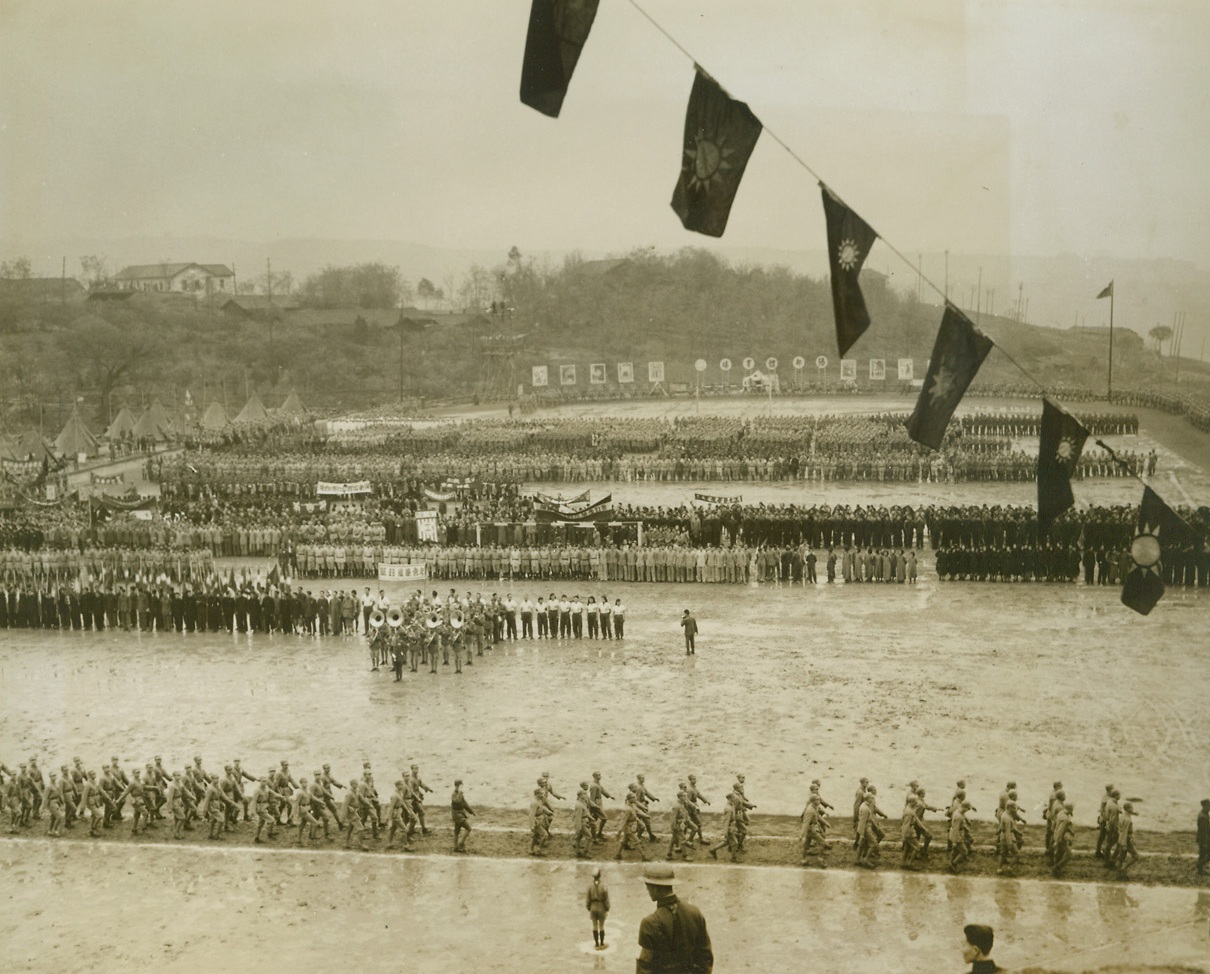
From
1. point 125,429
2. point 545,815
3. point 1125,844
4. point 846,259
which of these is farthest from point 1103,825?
point 125,429

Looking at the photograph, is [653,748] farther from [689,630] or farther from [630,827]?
[689,630]

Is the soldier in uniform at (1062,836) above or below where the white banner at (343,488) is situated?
below

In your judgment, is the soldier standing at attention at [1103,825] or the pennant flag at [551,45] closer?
the pennant flag at [551,45]

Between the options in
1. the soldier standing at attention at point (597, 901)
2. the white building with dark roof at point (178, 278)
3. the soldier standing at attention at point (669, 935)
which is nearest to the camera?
the soldier standing at attention at point (669, 935)

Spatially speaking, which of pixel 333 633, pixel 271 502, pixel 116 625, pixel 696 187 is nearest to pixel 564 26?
pixel 696 187

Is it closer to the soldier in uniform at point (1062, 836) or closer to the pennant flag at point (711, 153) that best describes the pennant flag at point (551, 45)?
the pennant flag at point (711, 153)

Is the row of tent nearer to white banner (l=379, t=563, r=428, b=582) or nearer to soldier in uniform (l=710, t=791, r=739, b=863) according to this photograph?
white banner (l=379, t=563, r=428, b=582)

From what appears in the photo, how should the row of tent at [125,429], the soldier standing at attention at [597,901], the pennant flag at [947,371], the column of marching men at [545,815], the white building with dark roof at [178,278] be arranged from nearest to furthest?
the pennant flag at [947,371] < the soldier standing at attention at [597,901] < the column of marching men at [545,815] < the row of tent at [125,429] < the white building with dark roof at [178,278]

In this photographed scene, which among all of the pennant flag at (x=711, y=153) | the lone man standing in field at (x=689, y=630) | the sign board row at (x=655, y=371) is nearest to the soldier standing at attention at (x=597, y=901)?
the pennant flag at (x=711, y=153)
